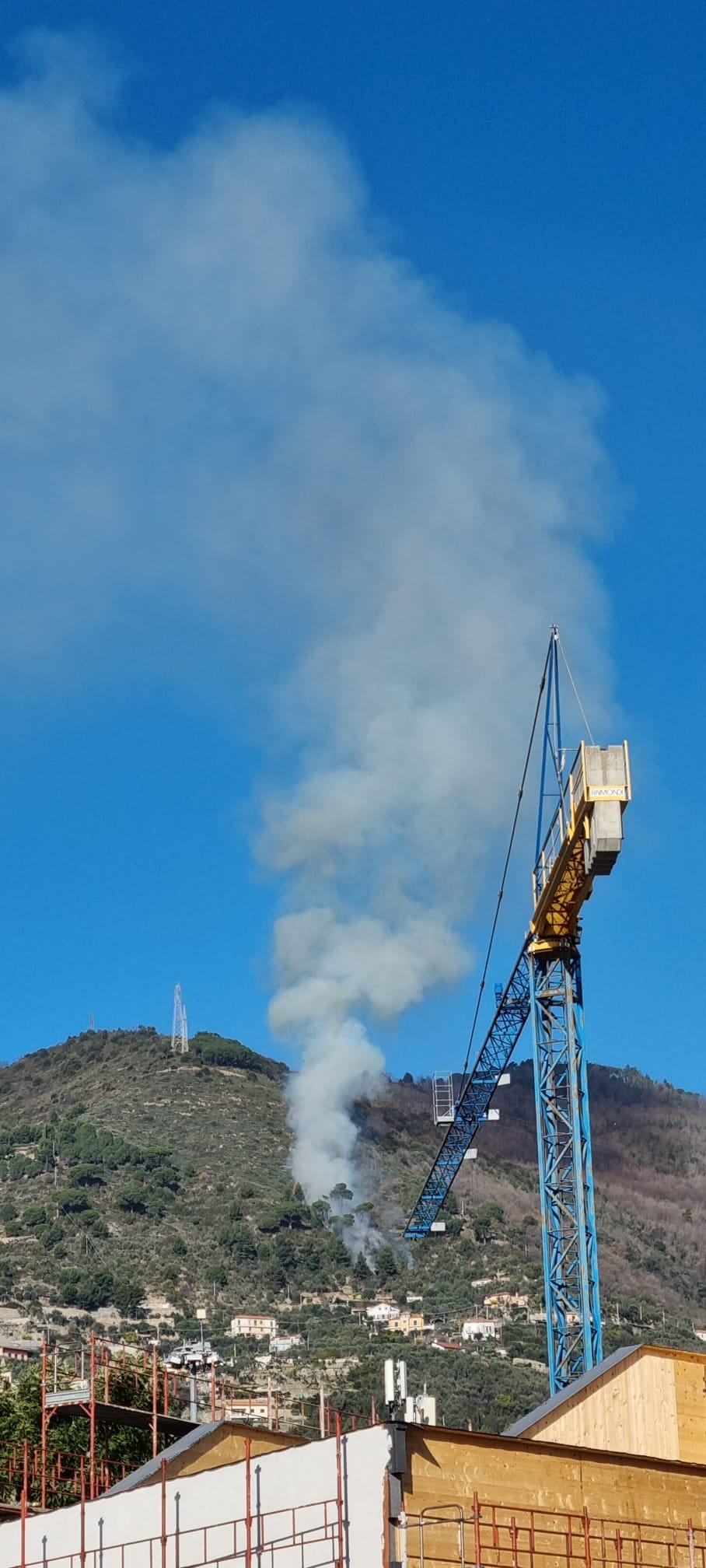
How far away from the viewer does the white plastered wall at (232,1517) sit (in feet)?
88.4

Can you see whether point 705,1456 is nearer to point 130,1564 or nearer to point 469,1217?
point 130,1564

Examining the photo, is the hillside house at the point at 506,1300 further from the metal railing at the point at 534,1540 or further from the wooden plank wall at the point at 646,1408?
the metal railing at the point at 534,1540

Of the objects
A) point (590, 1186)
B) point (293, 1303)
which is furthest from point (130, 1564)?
point (293, 1303)

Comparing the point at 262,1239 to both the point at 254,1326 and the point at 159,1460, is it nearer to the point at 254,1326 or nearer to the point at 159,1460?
the point at 254,1326

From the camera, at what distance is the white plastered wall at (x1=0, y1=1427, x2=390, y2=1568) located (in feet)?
88.4

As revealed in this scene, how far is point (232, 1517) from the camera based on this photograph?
29.5m

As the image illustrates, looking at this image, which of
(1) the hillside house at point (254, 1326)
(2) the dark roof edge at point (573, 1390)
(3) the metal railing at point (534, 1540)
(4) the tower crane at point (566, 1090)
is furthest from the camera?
(1) the hillside house at point (254, 1326)

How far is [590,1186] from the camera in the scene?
243 feet

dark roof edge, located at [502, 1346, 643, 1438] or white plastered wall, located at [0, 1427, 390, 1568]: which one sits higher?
dark roof edge, located at [502, 1346, 643, 1438]

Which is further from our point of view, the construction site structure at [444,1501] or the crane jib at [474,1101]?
the crane jib at [474,1101]

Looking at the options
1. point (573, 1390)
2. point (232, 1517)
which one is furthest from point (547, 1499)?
point (573, 1390)

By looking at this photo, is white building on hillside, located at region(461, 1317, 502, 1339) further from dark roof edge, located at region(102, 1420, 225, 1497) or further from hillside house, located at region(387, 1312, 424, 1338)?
dark roof edge, located at region(102, 1420, 225, 1497)

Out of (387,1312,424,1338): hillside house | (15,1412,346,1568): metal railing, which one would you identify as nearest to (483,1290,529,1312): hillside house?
(387,1312,424,1338): hillside house

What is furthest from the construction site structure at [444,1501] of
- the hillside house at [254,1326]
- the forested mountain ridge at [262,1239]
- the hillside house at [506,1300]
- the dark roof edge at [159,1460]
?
the hillside house at [506,1300]
